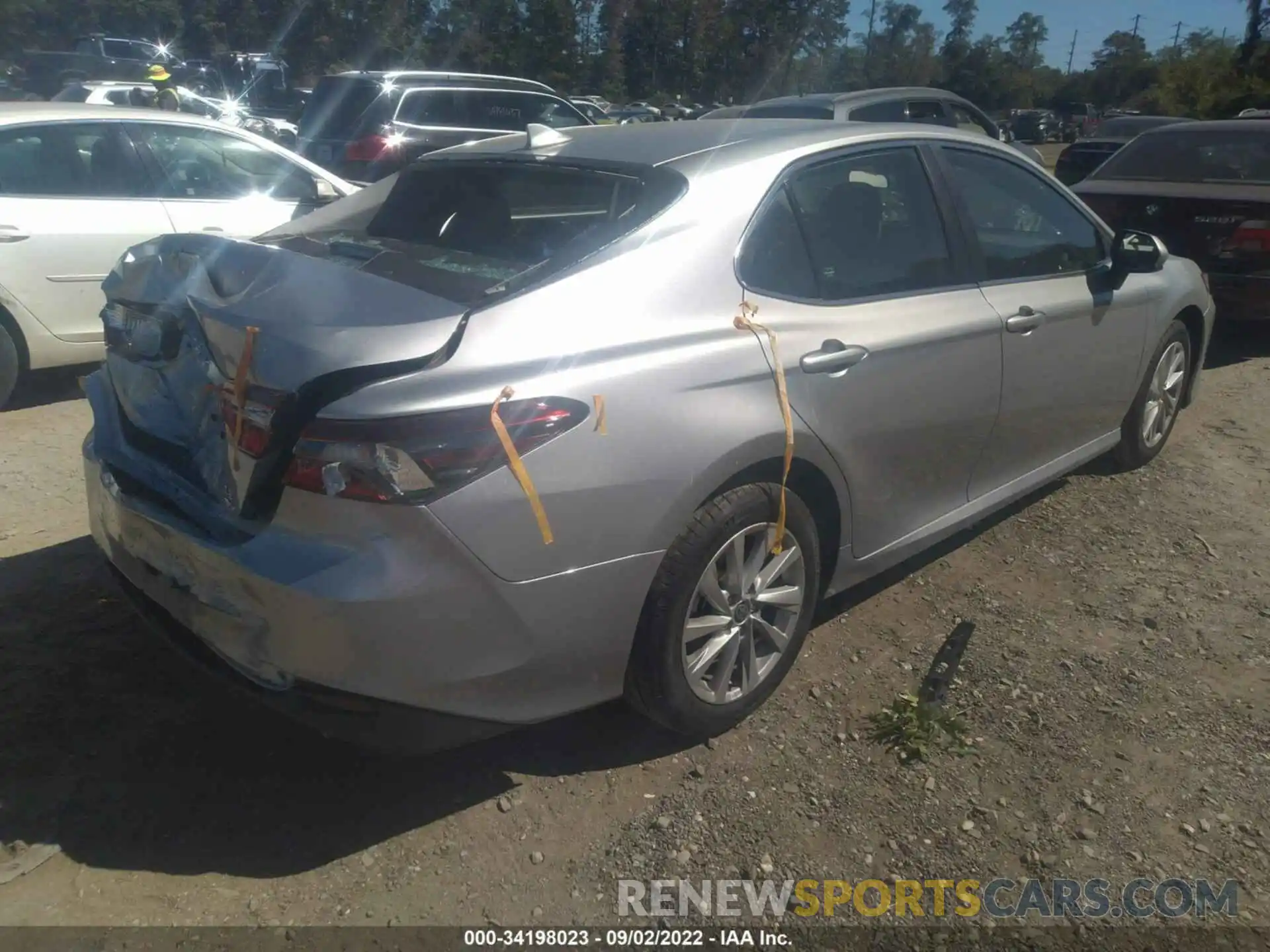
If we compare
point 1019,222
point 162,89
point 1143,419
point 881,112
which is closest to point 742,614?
point 1019,222

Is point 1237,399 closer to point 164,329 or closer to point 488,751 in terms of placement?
point 488,751

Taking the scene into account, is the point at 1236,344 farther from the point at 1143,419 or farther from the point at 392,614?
the point at 392,614

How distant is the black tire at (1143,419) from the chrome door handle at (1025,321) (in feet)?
3.96

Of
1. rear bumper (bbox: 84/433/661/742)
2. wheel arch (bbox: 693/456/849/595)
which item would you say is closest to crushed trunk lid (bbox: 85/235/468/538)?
rear bumper (bbox: 84/433/661/742)

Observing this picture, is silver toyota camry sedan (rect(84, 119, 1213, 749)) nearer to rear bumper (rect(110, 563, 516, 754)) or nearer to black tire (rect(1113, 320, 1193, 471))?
rear bumper (rect(110, 563, 516, 754))

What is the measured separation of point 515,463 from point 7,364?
4.50 meters

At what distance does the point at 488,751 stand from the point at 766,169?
1826mm

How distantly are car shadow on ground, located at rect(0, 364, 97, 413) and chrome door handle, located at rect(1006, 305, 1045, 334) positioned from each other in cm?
473

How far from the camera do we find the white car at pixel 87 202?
565 centimetres

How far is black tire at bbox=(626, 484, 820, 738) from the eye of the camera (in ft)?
8.91

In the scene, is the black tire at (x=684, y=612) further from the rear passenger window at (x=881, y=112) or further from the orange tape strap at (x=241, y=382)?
the rear passenger window at (x=881, y=112)

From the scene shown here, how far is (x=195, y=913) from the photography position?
2.44 metres

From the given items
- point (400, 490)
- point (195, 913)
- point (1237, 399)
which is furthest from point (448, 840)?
point (1237, 399)

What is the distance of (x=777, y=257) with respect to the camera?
10.1ft
